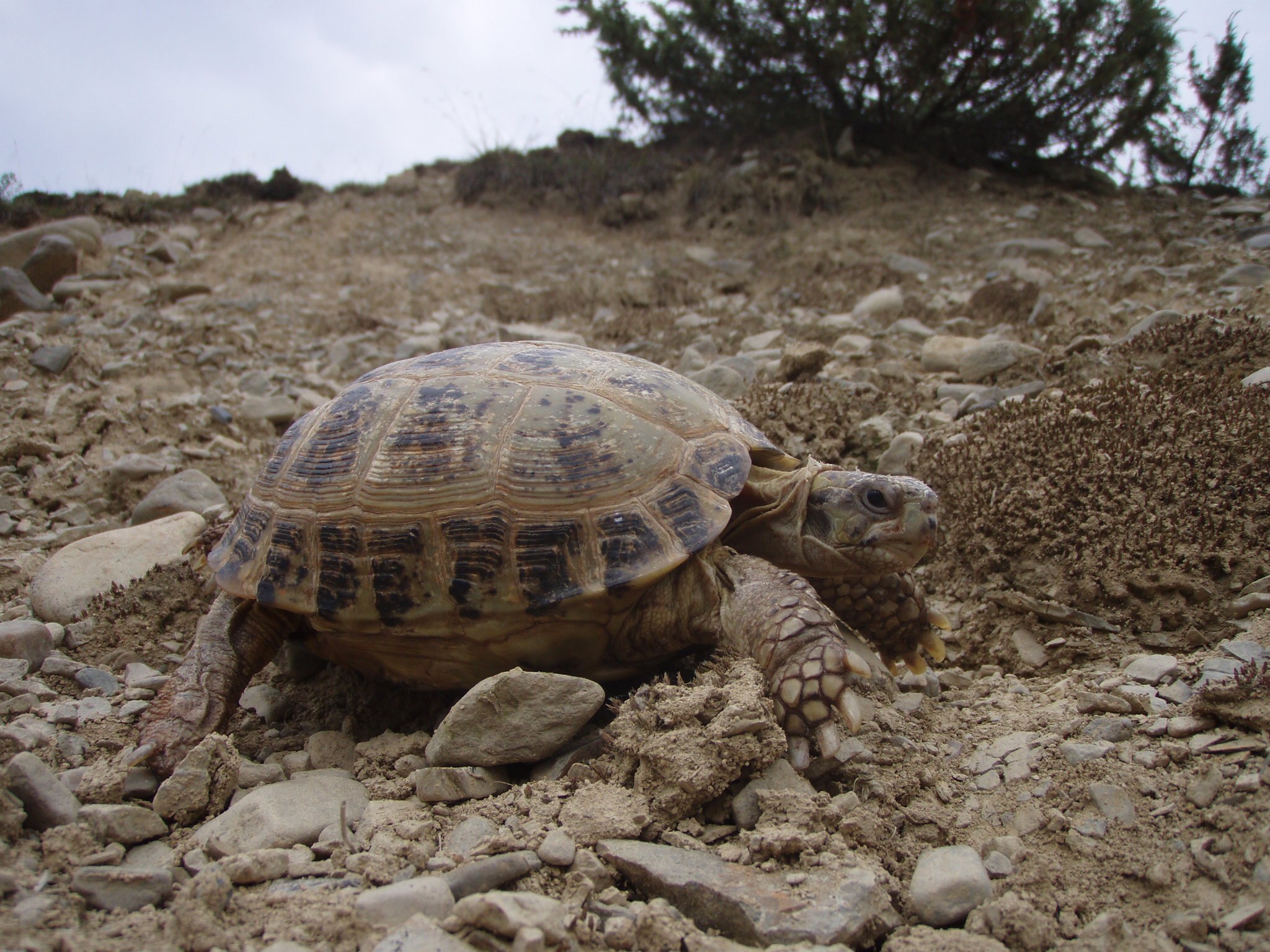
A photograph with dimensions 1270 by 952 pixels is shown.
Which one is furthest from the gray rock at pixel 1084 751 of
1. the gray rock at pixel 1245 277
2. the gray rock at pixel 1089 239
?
the gray rock at pixel 1089 239

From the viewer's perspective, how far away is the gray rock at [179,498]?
4.59 meters

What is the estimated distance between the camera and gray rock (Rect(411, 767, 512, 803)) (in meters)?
2.34

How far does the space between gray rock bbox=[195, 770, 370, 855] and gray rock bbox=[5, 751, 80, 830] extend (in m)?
0.34

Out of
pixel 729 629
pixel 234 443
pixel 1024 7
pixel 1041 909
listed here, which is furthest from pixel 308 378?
pixel 1024 7

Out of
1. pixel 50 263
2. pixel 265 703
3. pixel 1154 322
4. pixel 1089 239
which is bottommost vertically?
pixel 265 703

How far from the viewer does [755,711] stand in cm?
221

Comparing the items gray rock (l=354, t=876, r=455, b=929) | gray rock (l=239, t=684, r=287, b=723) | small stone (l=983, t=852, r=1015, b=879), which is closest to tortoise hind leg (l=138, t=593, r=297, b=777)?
gray rock (l=239, t=684, r=287, b=723)

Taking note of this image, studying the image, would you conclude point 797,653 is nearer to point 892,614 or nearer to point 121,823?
point 892,614

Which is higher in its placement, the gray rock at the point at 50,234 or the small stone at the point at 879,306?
the gray rock at the point at 50,234

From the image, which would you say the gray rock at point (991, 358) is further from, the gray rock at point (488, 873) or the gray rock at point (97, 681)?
the gray rock at point (97, 681)

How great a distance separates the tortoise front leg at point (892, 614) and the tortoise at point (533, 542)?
1.3 inches

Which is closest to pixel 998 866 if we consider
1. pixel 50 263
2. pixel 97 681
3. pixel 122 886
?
pixel 122 886

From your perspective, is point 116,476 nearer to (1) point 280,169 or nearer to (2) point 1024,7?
(1) point 280,169

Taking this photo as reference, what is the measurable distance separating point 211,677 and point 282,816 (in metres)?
0.89
